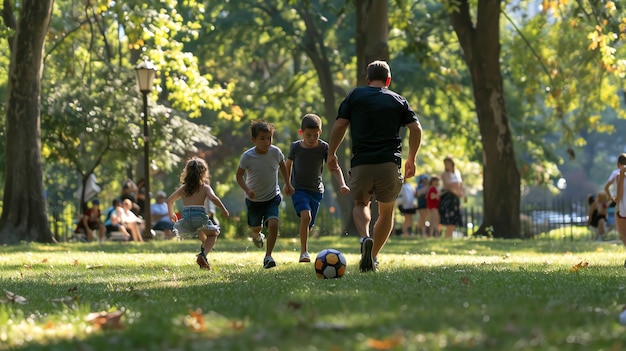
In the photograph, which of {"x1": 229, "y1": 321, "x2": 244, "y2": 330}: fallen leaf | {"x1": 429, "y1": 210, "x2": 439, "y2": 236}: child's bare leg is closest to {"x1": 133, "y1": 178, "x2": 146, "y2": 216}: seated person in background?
{"x1": 429, "y1": 210, "x2": 439, "y2": 236}: child's bare leg

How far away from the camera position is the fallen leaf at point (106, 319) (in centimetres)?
660

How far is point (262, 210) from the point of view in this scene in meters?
13.1

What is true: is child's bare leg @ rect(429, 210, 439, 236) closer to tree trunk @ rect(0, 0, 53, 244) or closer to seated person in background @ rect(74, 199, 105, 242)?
seated person in background @ rect(74, 199, 105, 242)

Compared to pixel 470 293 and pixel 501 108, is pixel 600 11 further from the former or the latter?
pixel 470 293

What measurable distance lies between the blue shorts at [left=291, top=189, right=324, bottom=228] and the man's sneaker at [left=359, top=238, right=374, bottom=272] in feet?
6.50

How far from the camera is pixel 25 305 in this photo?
856 cm

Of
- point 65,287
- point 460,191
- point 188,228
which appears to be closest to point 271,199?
point 188,228

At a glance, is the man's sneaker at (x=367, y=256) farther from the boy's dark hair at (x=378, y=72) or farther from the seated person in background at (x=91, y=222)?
the seated person in background at (x=91, y=222)

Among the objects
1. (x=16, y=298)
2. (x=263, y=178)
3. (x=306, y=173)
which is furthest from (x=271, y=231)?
(x=16, y=298)

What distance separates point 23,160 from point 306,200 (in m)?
11.5

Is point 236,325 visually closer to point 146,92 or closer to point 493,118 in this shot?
point 146,92

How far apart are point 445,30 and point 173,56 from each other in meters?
12.2

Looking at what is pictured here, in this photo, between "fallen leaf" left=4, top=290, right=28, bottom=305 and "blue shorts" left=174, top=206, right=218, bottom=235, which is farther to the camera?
"blue shorts" left=174, top=206, right=218, bottom=235

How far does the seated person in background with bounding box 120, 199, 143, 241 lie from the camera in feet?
89.4
